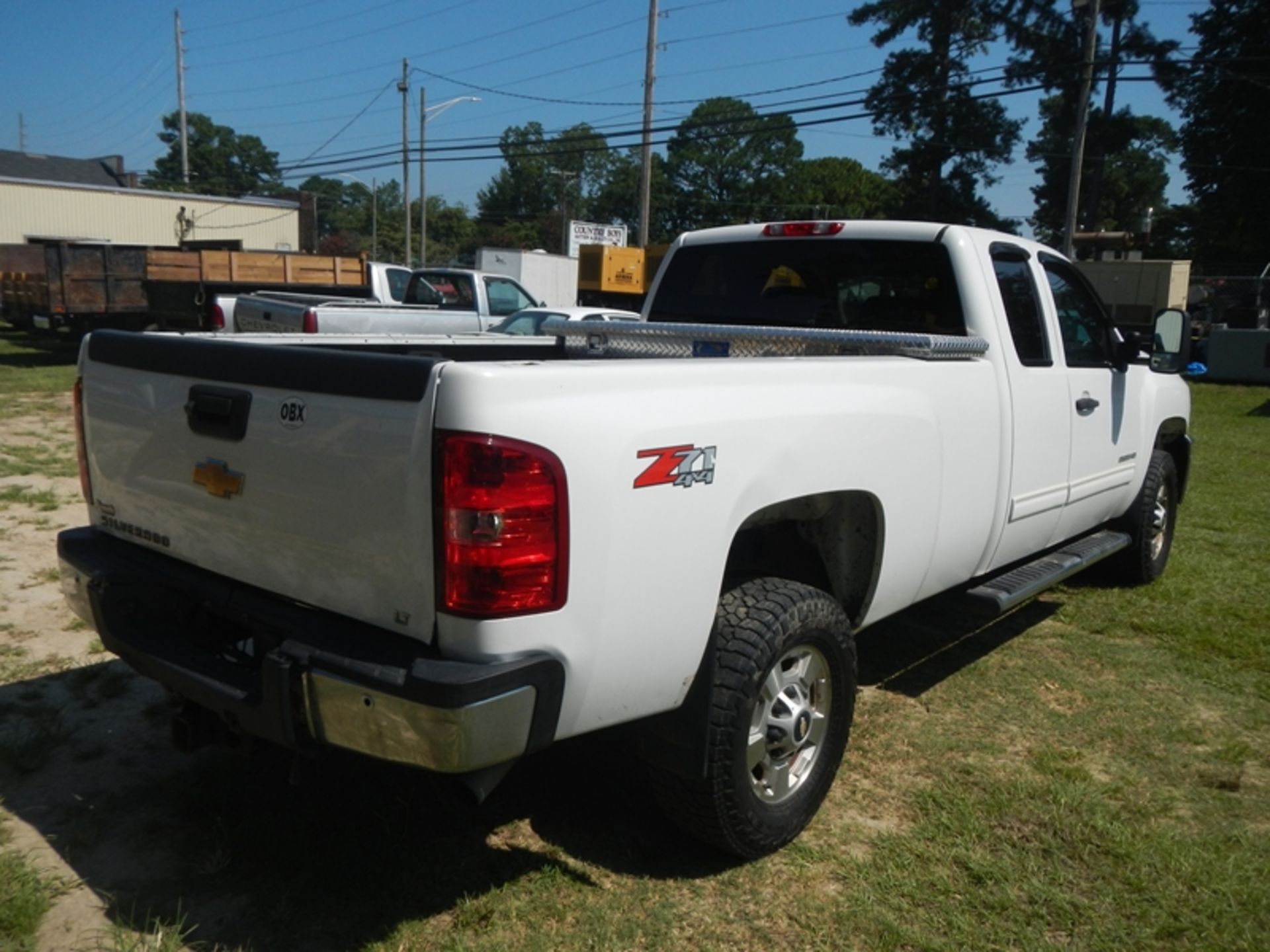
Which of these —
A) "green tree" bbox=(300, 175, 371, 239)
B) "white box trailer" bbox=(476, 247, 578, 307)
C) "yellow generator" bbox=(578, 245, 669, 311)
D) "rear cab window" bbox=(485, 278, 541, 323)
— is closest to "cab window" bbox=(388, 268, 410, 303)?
"rear cab window" bbox=(485, 278, 541, 323)

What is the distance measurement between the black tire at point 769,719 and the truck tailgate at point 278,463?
916 mm

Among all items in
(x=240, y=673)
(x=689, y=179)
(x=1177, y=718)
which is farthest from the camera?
(x=689, y=179)

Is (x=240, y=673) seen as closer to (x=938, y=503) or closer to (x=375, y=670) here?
(x=375, y=670)

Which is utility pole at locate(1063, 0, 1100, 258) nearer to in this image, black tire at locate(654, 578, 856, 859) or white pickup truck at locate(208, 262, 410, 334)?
white pickup truck at locate(208, 262, 410, 334)

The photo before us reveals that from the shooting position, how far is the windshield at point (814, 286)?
14.5ft

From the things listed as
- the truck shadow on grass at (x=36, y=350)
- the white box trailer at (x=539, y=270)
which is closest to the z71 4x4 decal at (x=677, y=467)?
the truck shadow on grass at (x=36, y=350)

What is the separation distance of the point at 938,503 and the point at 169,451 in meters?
2.51

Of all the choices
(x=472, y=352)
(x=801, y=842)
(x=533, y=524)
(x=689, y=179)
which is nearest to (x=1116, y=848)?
(x=801, y=842)

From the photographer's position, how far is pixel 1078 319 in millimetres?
5062

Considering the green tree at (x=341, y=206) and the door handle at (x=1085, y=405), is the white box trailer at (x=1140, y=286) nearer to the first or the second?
the door handle at (x=1085, y=405)

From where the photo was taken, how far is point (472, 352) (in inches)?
175

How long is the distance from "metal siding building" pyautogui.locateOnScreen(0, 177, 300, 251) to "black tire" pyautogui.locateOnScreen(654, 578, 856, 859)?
37.6 meters

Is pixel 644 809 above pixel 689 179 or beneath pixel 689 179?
beneath

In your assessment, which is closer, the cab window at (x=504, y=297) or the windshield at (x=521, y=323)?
the windshield at (x=521, y=323)
